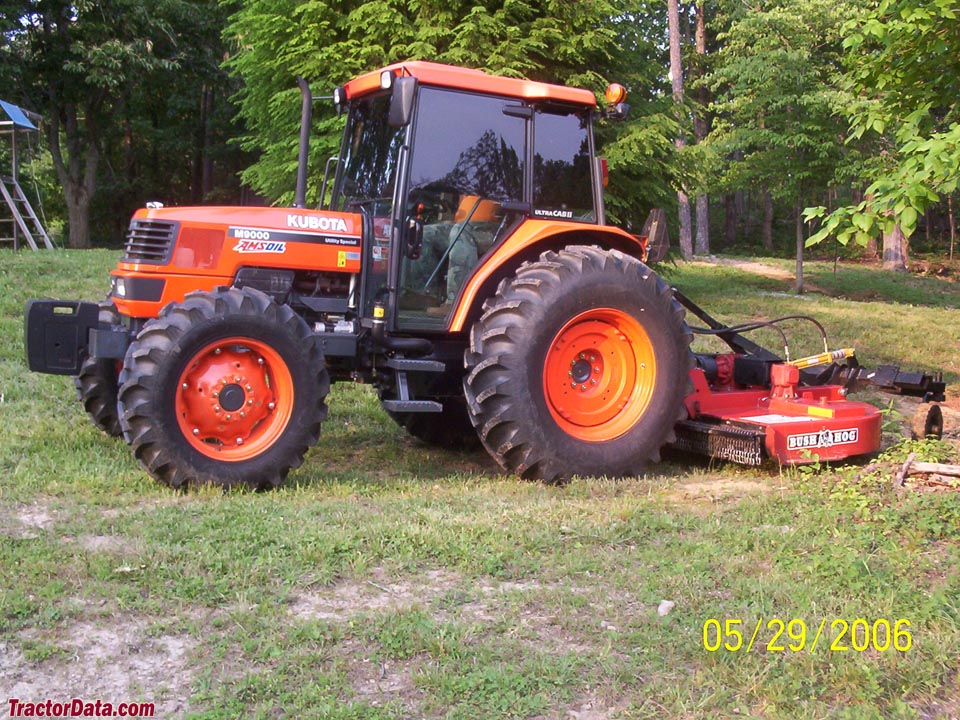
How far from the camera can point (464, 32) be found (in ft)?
39.4

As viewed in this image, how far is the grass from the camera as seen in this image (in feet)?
10.8

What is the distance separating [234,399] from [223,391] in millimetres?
79

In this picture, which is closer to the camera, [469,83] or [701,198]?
[469,83]

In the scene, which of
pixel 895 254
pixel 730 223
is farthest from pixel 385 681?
pixel 730 223

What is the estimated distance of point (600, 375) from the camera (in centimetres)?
639

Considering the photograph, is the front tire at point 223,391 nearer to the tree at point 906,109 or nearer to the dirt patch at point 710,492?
the dirt patch at point 710,492

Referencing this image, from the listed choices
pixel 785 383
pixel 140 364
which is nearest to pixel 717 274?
pixel 785 383

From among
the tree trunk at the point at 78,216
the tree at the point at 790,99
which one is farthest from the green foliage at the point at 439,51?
the tree trunk at the point at 78,216

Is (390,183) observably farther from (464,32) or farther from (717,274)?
(717,274)

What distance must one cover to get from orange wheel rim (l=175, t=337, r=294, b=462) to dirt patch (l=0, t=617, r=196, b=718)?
5.98 feet

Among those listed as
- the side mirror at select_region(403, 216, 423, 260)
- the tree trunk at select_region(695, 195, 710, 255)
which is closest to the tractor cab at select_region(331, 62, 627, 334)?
the side mirror at select_region(403, 216, 423, 260)

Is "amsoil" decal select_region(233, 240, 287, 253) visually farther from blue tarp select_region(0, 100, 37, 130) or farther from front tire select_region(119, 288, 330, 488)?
blue tarp select_region(0, 100, 37, 130)

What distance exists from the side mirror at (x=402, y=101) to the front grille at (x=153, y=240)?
57.9 inches

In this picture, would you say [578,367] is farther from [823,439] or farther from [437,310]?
[823,439]
